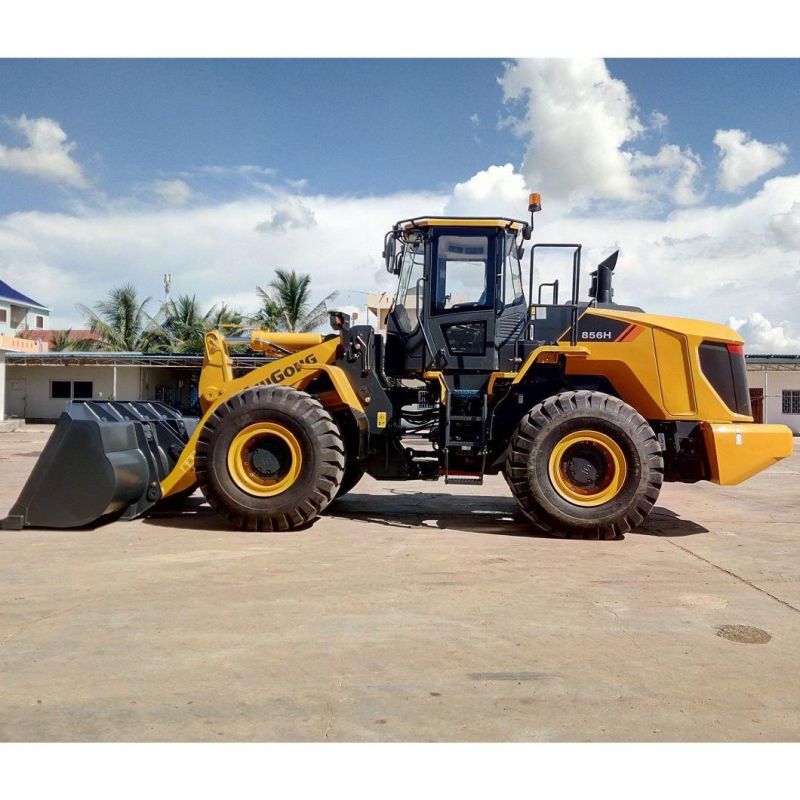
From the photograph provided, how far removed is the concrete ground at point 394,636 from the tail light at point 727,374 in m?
1.35

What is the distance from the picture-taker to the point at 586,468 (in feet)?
22.7

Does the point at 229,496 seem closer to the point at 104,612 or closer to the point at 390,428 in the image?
the point at 390,428

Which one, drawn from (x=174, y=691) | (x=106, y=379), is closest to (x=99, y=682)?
(x=174, y=691)

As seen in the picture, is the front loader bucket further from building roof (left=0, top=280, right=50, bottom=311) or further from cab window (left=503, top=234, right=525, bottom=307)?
building roof (left=0, top=280, right=50, bottom=311)

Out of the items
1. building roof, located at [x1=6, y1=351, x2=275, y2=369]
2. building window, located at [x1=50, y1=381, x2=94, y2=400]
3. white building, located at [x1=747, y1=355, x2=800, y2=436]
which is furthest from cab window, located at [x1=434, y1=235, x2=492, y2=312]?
building window, located at [x1=50, y1=381, x2=94, y2=400]

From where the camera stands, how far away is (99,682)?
10.9 feet

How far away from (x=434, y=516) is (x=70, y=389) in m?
30.2

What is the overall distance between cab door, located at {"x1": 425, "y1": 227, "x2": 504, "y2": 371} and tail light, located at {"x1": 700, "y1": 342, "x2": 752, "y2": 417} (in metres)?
2.10

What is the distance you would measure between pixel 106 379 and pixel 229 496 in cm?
2901

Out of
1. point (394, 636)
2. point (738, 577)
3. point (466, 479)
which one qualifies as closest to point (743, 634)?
point (738, 577)

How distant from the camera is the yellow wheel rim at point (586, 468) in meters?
6.85

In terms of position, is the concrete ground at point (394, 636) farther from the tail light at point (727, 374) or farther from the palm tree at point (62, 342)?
the palm tree at point (62, 342)

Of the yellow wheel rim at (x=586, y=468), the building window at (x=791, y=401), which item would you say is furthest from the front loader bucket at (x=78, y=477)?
the building window at (x=791, y=401)

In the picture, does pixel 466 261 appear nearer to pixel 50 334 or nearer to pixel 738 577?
pixel 738 577
